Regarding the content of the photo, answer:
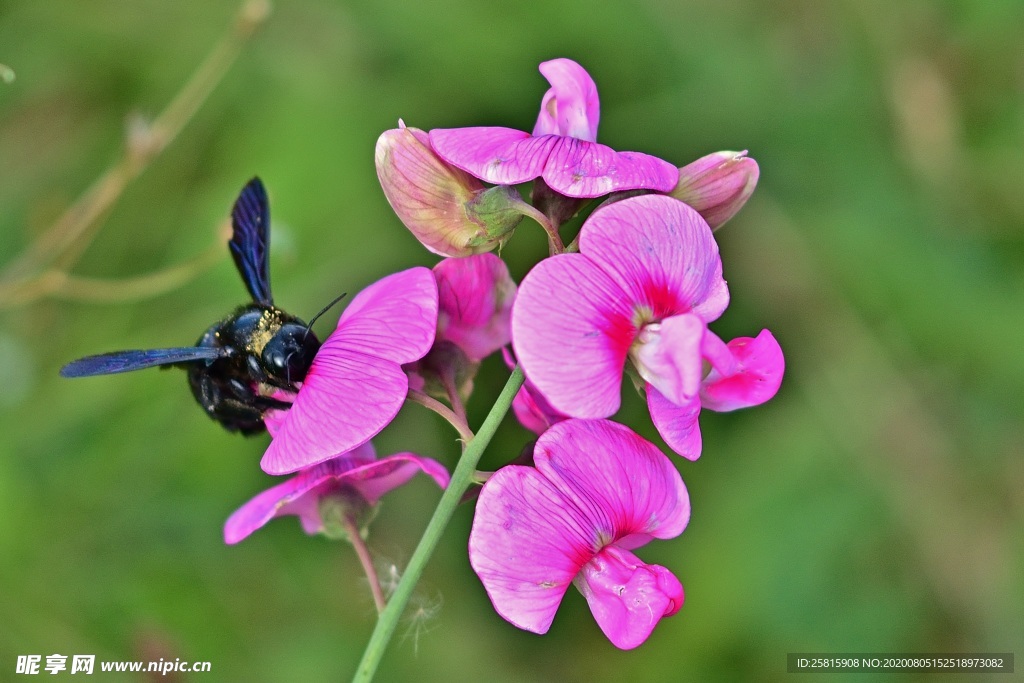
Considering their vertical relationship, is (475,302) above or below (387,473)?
above

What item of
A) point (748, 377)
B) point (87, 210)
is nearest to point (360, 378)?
point (748, 377)

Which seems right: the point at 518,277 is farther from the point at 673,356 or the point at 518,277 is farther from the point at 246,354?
the point at 673,356

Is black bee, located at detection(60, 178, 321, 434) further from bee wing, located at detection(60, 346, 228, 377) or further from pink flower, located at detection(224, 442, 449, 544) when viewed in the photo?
pink flower, located at detection(224, 442, 449, 544)

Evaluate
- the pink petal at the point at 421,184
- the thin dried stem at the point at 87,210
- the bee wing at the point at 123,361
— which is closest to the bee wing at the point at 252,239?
the bee wing at the point at 123,361

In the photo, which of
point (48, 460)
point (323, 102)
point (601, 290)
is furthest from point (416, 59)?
point (601, 290)

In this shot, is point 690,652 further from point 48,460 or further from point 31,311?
point 31,311

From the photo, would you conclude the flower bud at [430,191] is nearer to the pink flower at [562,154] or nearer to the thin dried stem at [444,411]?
the pink flower at [562,154]
